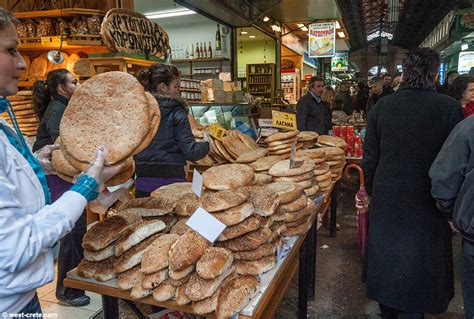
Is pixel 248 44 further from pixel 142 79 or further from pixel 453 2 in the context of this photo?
pixel 142 79

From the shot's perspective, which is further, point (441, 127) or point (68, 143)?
point (441, 127)

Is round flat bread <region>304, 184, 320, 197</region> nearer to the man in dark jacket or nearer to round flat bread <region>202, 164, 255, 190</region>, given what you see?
round flat bread <region>202, 164, 255, 190</region>

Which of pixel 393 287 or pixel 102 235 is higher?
pixel 102 235

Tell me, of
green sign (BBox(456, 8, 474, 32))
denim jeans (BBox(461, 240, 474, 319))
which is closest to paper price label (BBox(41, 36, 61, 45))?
denim jeans (BBox(461, 240, 474, 319))

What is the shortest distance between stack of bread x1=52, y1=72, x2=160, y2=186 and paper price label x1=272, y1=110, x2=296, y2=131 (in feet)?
6.67

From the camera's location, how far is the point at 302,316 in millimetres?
2664

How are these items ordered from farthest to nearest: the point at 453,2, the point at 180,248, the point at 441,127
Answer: the point at 453,2 < the point at 441,127 < the point at 180,248

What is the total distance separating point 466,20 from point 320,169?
9235 millimetres

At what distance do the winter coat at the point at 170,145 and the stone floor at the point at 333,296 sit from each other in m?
1.20

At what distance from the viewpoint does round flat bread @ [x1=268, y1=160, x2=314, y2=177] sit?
2.29 m

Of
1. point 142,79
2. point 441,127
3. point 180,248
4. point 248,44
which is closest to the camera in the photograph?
point 180,248

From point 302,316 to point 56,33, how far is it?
474 cm

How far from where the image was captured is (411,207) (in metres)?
2.17

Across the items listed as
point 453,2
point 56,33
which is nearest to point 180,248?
point 56,33
